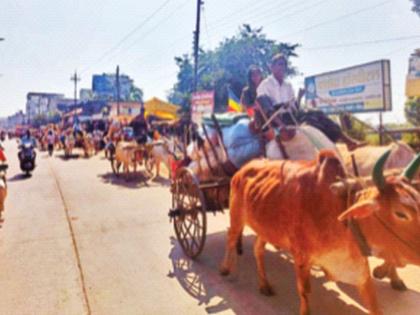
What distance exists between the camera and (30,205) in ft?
29.4

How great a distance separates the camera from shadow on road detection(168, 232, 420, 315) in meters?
3.67

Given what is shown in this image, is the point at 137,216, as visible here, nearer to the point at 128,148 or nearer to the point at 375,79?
the point at 128,148

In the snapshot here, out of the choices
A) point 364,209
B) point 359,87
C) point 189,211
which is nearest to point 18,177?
point 189,211

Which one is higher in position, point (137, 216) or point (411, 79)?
point (411, 79)

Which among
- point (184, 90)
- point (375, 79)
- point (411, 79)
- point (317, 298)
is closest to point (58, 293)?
point (317, 298)

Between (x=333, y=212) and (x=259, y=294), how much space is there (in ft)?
Result: 5.14

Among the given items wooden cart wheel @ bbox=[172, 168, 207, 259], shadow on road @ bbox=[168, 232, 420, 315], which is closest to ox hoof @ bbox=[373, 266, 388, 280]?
shadow on road @ bbox=[168, 232, 420, 315]

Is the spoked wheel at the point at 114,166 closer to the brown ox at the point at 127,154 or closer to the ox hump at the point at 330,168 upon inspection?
the brown ox at the point at 127,154

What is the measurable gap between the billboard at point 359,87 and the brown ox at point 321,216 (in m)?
6.50

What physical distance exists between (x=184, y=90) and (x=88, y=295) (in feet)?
98.0

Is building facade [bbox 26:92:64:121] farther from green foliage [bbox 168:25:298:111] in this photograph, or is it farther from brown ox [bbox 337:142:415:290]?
brown ox [bbox 337:142:415:290]

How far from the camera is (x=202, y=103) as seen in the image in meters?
10.9

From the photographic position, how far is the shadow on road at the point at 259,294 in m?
3.67

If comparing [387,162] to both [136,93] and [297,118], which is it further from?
[136,93]
